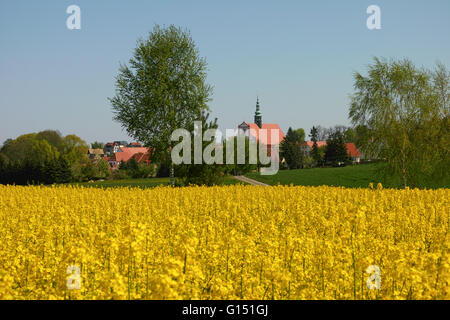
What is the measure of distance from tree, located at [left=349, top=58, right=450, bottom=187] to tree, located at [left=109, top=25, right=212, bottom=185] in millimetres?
15075

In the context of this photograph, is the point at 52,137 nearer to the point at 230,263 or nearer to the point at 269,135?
the point at 269,135

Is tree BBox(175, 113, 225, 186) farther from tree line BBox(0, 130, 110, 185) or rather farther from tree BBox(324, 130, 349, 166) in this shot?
tree BBox(324, 130, 349, 166)

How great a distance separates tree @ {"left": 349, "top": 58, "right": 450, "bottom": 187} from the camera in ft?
93.4

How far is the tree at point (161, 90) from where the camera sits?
35.9 metres

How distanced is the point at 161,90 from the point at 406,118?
21072 millimetres

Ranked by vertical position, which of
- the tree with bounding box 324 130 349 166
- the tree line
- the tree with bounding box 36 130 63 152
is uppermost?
the tree with bounding box 36 130 63 152

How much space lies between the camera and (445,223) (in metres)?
10.8

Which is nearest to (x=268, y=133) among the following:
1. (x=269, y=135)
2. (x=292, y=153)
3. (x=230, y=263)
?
(x=269, y=135)

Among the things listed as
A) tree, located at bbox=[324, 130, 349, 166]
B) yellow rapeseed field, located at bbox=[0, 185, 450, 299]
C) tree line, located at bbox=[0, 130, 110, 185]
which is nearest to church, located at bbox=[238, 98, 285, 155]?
tree, located at bbox=[324, 130, 349, 166]

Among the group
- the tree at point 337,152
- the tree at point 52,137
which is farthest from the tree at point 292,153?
the tree at point 52,137

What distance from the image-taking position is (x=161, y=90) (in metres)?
35.7

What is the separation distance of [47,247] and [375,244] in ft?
21.1
